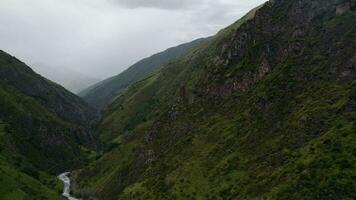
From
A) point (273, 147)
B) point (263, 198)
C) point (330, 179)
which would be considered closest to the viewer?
point (330, 179)

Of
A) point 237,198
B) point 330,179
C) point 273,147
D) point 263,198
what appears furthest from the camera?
point 273,147

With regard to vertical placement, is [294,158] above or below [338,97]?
below

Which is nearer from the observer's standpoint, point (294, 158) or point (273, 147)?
point (294, 158)

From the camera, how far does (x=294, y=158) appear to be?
180750 mm

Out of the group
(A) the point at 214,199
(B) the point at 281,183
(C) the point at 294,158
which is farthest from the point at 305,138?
(A) the point at 214,199

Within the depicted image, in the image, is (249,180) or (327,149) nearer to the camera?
(327,149)

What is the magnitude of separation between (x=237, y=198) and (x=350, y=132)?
43.6m

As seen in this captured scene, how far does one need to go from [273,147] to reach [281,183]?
94.0 ft

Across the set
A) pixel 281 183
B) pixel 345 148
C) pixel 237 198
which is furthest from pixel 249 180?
pixel 345 148

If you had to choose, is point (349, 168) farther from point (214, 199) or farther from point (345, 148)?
point (214, 199)

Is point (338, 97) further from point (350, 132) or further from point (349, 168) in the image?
point (349, 168)

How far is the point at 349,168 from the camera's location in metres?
159

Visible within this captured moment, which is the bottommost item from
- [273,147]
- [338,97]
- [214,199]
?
[214,199]

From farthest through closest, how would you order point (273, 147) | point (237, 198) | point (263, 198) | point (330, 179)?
1. point (273, 147)
2. point (237, 198)
3. point (263, 198)
4. point (330, 179)
